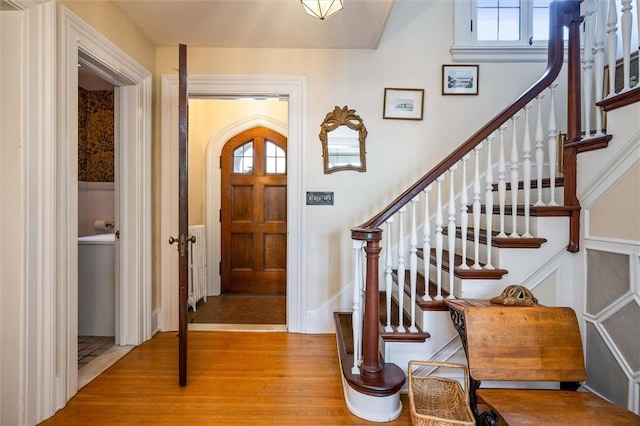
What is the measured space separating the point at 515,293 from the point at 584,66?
52.8 inches

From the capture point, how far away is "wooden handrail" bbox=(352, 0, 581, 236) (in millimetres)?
1909

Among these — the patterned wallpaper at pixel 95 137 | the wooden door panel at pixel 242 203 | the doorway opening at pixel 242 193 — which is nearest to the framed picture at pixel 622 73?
the doorway opening at pixel 242 193

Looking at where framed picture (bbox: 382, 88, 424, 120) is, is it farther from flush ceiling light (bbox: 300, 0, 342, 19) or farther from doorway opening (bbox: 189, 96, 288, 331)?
doorway opening (bbox: 189, 96, 288, 331)

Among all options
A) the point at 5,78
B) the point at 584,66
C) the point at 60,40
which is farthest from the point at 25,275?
the point at 584,66

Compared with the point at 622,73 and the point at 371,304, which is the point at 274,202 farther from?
the point at 622,73

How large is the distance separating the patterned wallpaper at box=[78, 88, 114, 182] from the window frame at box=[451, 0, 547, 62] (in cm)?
339

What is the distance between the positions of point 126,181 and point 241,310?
172 cm

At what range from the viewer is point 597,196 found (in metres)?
1.74

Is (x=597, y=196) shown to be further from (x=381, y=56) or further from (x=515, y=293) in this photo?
(x=381, y=56)

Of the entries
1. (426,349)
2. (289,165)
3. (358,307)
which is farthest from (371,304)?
(289,165)

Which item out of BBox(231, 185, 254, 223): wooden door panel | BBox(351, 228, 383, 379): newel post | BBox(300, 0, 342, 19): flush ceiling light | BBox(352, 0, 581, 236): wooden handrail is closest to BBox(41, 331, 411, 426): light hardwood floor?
BBox(351, 228, 383, 379): newel post

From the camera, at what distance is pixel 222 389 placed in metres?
1.97

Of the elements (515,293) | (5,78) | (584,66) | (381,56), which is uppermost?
(381,56)

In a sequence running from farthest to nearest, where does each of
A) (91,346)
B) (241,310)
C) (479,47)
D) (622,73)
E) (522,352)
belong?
(241,310) → (479,47) → (91,346) → (622,73) → (522,352)
